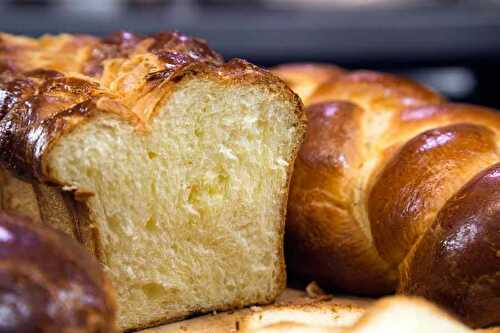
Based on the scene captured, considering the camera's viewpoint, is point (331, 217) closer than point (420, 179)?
No

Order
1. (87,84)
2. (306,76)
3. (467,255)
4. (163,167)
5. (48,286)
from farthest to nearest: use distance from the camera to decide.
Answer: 1. (306,76)
2. (87,84)
3. (163,167)
4. (467,255)
5. (48,286)

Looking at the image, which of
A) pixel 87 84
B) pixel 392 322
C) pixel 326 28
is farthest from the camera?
pixel 326 28

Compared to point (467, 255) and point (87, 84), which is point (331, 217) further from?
point (87, 84)

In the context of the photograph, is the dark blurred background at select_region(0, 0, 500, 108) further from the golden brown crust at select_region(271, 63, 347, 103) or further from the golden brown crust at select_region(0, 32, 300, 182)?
the golden brown crust at select_region(0, 32, 300, 182)

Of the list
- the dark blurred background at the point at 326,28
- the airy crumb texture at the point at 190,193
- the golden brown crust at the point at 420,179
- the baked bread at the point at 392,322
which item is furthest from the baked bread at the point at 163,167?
the dark blurred background at the point at 326,28

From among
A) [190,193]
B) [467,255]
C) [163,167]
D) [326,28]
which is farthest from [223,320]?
[326,28]

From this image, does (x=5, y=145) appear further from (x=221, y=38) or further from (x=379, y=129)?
(x=221, y=38)

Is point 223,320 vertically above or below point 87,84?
below
